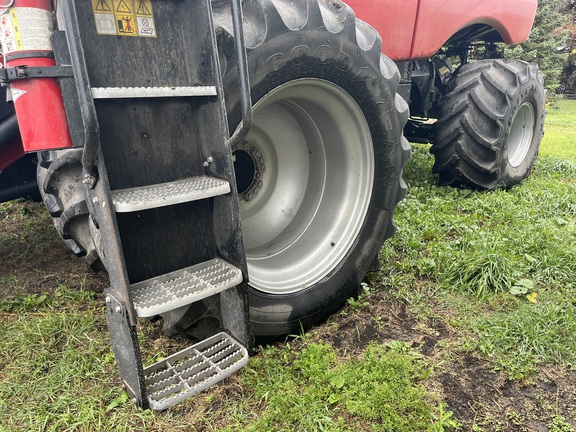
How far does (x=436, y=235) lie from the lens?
3346 mm

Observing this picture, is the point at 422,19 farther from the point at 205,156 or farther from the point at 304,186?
the point at 205,156

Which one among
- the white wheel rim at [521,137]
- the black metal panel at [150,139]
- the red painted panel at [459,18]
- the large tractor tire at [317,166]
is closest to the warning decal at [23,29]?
the black metal panel at [150,139]

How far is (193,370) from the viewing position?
66.9 inches

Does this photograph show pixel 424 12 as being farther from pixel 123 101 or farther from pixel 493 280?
pixel 123 101

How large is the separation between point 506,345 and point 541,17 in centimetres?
1727

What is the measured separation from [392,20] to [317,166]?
146 centimetres

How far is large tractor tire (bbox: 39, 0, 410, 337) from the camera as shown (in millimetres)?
1806

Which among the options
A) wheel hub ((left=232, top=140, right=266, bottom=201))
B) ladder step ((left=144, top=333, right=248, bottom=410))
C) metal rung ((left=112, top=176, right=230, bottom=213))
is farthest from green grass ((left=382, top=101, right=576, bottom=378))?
metal rung ((left=112, top=176, right=230, bottom=213))

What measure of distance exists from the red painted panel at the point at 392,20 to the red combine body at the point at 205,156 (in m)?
0.14

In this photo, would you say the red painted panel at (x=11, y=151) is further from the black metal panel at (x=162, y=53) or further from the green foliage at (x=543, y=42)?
the green foliage at (x=543, y=42)

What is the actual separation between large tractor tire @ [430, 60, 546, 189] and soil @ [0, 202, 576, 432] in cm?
190

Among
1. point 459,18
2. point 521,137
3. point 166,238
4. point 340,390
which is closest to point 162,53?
point 166,238

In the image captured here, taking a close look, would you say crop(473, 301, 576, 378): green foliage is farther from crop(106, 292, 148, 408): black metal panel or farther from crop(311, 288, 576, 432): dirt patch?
crop(106, 292, 148, 408): black metal panel

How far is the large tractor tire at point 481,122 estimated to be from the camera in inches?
153
